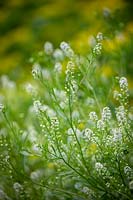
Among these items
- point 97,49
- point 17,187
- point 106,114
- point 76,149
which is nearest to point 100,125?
point 106,114

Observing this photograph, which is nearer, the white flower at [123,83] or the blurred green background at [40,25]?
the white flower at [123,83]

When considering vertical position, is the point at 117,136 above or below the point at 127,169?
above

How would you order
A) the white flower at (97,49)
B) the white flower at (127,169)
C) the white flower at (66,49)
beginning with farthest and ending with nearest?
the white flower at (66,49) → the white flower at (97,49) → the white flower at (127,169)

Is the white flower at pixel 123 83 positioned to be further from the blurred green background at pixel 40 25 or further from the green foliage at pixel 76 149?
the blurred green background at pixel 40 25

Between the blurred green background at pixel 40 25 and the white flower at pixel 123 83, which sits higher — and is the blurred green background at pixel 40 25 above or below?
above

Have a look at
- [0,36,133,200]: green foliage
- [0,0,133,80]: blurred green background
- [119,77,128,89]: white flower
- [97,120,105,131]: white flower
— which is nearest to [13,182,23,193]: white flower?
[0,36,133,200]: green foliage

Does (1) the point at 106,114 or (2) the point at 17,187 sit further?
(2) the point at 17,187

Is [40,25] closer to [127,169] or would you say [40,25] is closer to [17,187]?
[17,187]

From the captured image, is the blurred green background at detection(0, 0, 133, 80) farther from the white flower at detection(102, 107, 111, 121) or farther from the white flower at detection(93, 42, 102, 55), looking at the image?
the white flower at detection(102, 107, 111, 121)

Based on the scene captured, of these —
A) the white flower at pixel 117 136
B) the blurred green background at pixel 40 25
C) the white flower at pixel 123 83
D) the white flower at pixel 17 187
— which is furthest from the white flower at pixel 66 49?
the blurred green background at pixel 40 25

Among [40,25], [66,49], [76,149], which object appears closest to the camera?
[76,149]

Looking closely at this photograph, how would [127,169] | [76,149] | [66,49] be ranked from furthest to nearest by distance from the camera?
[66,49] < [76,149] < [127,169]
